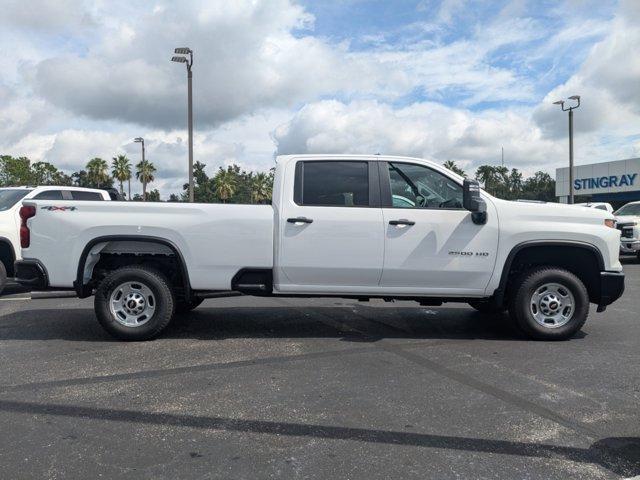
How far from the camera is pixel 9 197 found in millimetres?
9570

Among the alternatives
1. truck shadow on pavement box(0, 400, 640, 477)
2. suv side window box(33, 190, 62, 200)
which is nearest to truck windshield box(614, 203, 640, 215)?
truck shadow on pavement box(0, 400, 640, 477)

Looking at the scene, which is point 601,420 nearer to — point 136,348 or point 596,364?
point 596,364

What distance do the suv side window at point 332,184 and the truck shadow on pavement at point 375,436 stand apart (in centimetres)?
282

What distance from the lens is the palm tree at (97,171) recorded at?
2482 inches

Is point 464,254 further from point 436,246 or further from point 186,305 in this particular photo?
point 186,305

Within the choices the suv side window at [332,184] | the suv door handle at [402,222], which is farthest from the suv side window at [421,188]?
the suv side window at [332,184]

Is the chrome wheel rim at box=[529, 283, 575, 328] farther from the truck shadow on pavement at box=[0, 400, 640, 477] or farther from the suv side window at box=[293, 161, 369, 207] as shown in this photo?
the truck shadow on pavement at box=[0, 400, 640, 477]

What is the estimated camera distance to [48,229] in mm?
5902

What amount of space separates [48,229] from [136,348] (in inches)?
63.4

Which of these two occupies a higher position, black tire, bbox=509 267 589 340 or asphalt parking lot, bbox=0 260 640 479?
black tire, bbox=509 267 589 340

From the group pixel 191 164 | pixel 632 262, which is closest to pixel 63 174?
pixel 191 164

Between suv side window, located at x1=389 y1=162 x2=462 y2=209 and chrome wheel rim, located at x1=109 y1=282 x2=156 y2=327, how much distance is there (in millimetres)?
2893

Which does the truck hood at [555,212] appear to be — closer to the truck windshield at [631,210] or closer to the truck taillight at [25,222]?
the truck taillight at [25,222]

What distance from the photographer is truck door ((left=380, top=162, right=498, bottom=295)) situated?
5.89 m
